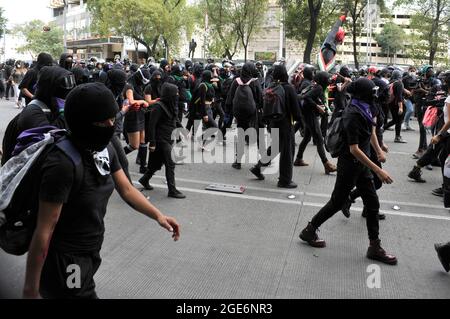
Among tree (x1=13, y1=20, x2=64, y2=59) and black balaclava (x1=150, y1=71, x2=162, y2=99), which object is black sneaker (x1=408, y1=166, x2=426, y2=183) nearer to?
black balaclava (x1=150, y1=71, x2=162, y2=99)

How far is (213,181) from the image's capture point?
7.79 meters

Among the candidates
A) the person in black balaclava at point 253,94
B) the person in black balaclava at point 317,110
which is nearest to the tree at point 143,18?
the person in black balaclava at point 253,94

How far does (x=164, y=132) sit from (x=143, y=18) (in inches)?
1438

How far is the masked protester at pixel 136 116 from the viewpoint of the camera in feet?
24.6

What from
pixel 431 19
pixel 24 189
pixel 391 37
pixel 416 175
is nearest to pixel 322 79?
pixel 416 175

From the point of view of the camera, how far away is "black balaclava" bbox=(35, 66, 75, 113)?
377cm

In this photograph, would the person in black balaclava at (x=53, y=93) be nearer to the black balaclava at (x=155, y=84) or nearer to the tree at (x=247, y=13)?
the black balaclava at (x=155, y=84)

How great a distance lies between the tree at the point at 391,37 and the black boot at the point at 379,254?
88643 mm

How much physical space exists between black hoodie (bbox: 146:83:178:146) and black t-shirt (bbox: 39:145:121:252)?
446 centimetres

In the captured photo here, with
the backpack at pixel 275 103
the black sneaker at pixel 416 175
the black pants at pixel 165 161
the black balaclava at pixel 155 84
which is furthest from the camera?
the black balaclava at pixel 155 84

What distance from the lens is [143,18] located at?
4106cm

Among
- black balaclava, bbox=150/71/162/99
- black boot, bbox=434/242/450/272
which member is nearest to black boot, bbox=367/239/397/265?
black boot, bbox=434/242/450/272
